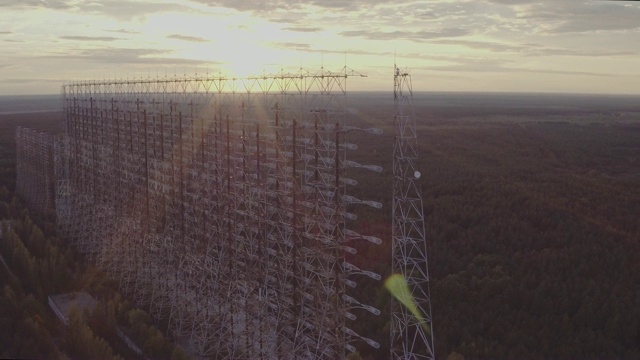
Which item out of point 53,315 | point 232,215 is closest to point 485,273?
point 232,215

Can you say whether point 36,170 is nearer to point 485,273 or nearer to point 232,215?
point 232,215

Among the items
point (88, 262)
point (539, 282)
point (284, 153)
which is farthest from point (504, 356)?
point (88, 262)

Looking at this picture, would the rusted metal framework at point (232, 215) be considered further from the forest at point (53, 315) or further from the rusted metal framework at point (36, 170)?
the rusted metal framework at point (36, 170)

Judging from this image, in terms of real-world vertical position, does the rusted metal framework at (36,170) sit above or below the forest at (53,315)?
above

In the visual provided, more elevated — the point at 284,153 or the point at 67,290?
the point at 284,153

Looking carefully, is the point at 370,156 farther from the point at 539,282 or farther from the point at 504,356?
the point at 504,356

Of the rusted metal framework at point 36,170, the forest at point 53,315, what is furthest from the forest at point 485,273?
the rusted metal framework at point 36,170
